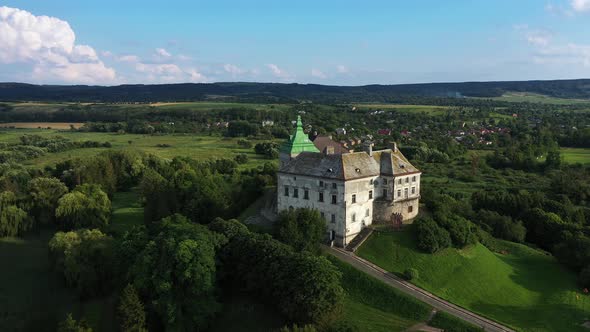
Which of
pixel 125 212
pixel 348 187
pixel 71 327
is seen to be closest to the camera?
pixel 71 327

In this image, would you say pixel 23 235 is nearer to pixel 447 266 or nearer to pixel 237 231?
pixel 237 231

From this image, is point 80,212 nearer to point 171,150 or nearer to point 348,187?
point 348,187

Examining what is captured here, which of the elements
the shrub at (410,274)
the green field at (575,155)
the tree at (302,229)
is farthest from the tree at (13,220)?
the green field at (575,155)

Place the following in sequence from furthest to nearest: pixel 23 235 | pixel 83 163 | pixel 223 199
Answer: pixel 83 163 → pixel 23 235 → pixel 223 199

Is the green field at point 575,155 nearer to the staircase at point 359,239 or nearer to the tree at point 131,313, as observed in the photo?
the staircase at point 359,239

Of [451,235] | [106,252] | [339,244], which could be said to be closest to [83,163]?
[106,252]

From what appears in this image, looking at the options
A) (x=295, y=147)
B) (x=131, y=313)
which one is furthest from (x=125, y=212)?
(x=131, y=313)

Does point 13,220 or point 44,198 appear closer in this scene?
point 13,220
